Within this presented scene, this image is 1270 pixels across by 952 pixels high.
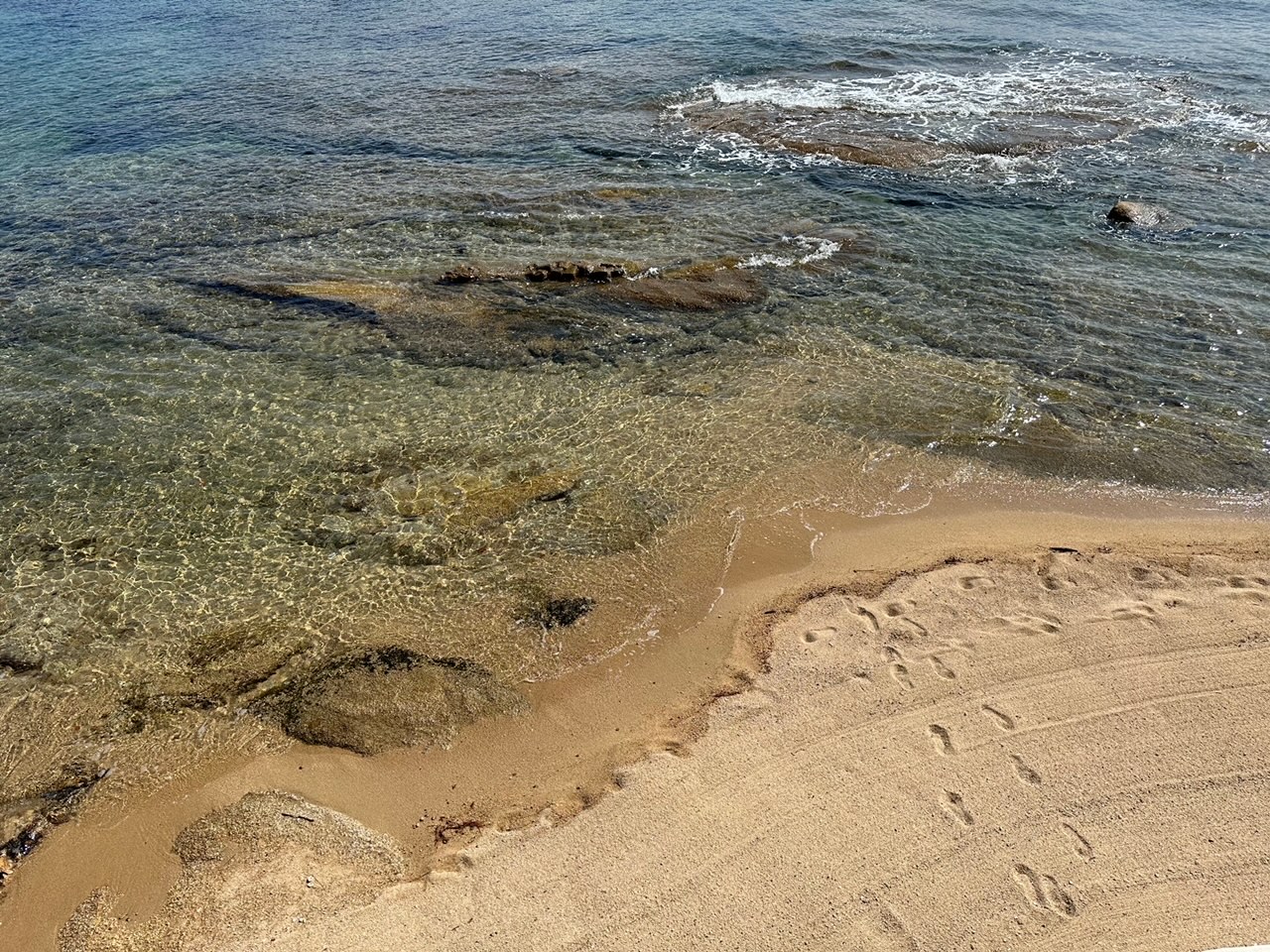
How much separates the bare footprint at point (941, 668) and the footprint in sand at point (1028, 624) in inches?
39.3

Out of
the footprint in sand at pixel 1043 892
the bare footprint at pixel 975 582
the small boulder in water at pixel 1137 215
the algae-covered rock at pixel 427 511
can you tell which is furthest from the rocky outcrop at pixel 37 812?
the small boulder in water at pixel 1137 215

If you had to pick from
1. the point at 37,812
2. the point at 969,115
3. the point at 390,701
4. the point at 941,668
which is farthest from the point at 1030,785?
the point at 969,115

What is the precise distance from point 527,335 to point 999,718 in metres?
10.6

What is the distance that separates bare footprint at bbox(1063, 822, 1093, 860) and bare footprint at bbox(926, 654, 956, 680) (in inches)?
72.3

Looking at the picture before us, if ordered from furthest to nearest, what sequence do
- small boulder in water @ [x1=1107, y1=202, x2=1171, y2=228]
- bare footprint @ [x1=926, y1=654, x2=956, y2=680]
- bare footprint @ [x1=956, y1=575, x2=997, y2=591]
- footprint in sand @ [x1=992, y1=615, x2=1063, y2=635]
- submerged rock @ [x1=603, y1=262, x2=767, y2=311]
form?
1. small boulder in water @ [x1=1107, y1=202, x2=1171, y2=228]
2. submerged rock @ [x1=603, y1=262, x2=767, y2=311]
3. bare footprint @ [x1=956, y1=575, x2=997, y2=591]
4. footprint in sand @ [x1=992, y1=615, x2=1063, y2=635]
5. bare footprint @ [x1=926, y1=654, x2=956, y2=680]

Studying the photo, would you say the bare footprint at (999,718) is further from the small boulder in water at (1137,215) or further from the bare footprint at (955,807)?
the small boulder in water at (1137,215)

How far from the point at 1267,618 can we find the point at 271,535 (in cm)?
1257

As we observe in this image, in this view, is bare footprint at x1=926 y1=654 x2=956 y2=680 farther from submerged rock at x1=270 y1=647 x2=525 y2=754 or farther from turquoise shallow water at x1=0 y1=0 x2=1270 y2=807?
submerged rock at x1=270 y1=647 x2=525 y2=754

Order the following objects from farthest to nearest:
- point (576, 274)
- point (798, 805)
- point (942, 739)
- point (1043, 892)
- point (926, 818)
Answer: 1. point (576, 274)
2. point (942, 739)
3. point (798, 805)
4. point (926, 818)
5. point (1043, 892)

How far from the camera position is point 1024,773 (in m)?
8.30

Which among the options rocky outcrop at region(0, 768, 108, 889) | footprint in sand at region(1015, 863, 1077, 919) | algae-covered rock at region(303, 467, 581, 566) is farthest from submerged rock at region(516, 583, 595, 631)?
footprint in sand at region(1015, 863, 1077, 919)

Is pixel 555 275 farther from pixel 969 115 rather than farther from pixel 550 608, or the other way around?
pixel 969 115

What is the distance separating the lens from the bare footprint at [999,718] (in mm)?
8742

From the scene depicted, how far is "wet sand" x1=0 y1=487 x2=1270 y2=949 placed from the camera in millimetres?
7336
